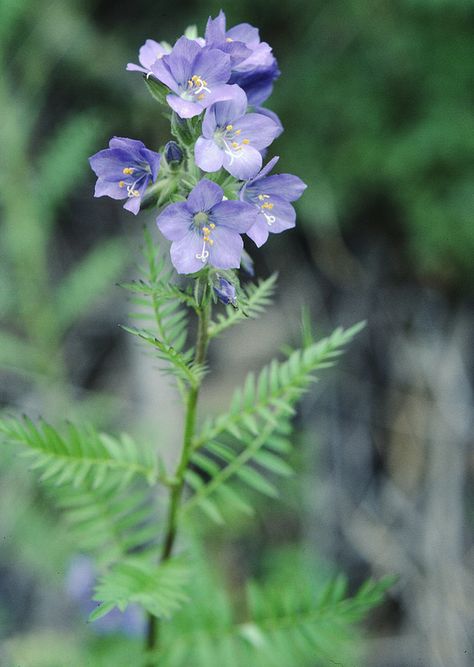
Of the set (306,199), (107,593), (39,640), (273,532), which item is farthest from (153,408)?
(107,593)

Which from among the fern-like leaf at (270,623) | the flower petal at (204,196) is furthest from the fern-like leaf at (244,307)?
the fern-like leaf at (270,623)

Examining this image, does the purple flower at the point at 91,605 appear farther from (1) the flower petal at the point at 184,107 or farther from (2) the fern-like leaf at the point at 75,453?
(1) the flower petal at the point at 184,107

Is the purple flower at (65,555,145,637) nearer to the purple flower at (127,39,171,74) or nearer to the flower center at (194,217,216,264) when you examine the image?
the flower center at (194,217,216,264)

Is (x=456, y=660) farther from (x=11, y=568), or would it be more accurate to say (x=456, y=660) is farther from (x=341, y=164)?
(x=341, y=164)

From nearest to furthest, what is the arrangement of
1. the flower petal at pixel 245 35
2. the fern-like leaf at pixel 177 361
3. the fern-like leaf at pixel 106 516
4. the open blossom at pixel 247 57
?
the fern-like leaf at pixel 177 361 < the open blossom at pixel 247 57 < the flower petal at pixel 245 35 < the fern-like leaf at pixel 106 516

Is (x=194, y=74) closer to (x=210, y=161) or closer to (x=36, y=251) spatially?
(x=210, y=161)

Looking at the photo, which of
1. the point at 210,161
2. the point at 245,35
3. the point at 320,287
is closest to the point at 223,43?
the point at 245,35
